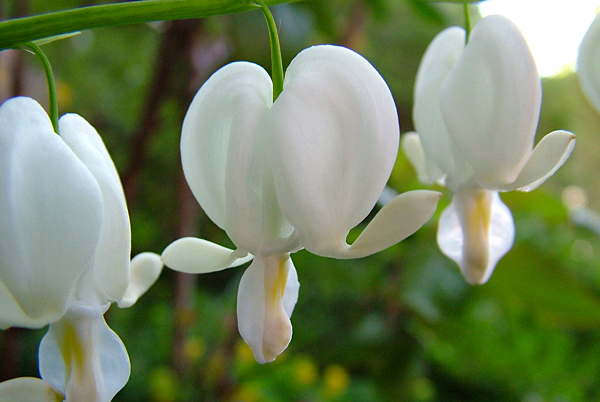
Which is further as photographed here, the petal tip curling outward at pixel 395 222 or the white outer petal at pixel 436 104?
the white outer petal at pixel 436 104

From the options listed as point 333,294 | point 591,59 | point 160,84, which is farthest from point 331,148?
point 333,294

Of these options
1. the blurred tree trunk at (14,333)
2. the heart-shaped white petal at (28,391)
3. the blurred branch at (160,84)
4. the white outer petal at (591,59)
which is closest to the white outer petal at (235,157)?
the heart-shaped white petal at (28,391)

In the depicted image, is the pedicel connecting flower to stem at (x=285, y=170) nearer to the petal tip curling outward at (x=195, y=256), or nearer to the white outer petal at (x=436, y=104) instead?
the petal tip curling outward at (x=195, y=256)

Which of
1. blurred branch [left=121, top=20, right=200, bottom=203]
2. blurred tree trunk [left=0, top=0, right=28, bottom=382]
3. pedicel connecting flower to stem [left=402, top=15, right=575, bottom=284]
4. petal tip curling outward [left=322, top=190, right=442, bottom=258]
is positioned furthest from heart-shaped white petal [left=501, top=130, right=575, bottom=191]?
blurred tree trunk [left=0, top=0, right=28, bottom=382]

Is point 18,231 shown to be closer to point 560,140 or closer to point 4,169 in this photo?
point 4,169

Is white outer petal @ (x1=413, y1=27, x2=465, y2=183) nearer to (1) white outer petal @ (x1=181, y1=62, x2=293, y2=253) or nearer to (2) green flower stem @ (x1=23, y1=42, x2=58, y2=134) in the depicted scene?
(1) white outer petal @ (x1=181, y1=62, x2=293, y2=253)

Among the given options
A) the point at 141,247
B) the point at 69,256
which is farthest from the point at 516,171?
the point at 141,247

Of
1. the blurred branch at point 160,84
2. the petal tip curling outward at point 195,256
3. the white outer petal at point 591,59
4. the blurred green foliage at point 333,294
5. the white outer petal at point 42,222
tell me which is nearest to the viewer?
the white outer petal at point 42,222
